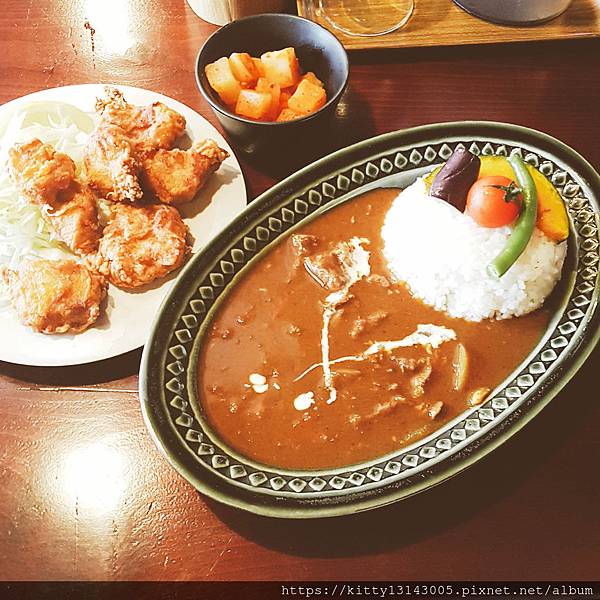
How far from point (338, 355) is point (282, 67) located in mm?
1042

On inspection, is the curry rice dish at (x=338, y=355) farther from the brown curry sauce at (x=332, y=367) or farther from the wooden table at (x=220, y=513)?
the wooden table at (x=220, y=513)

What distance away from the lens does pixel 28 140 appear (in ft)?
7.13

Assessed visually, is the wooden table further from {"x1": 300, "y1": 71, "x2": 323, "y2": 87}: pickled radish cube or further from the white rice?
{"x1": 300, "y1": 71, "x2": 323, "y2": 87}: pickled radish cube

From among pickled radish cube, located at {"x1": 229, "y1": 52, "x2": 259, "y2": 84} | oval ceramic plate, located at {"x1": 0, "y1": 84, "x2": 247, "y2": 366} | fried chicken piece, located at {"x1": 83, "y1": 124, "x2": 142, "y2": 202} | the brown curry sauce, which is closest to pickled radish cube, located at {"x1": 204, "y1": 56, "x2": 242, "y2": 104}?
pickled radish cube, located at {"x1": 229, "y1": 52, "x2": 259, "y2": 84}

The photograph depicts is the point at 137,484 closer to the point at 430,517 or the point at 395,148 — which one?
the point at 430,517

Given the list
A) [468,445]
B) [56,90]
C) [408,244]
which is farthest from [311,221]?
[56,90]

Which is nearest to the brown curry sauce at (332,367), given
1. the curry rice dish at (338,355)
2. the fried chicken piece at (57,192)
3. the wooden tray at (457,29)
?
the curry rice dish at (338,355)

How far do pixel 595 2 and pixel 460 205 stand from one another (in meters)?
1.40

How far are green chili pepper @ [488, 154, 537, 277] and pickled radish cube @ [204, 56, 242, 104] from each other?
37.9 inches

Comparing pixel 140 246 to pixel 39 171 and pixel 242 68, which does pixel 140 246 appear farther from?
pixel 242 68

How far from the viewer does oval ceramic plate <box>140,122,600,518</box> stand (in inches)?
65.1

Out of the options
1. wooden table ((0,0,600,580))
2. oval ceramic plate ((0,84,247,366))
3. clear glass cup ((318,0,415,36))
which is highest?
clear glass cup ((318,0,415,36))

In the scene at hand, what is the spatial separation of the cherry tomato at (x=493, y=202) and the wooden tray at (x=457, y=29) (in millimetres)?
948

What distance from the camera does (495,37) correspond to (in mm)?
2697
